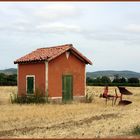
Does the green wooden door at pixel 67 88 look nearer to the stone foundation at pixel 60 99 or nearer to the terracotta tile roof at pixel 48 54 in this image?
the stone foundation at pixel 60 99

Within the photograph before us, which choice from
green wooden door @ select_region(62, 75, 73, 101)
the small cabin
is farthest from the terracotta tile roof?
green wooden door @ select_region(62, 75, 73, 101)

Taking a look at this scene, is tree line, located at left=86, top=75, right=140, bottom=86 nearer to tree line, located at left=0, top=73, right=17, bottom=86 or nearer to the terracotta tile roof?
tree line, located at left=0, top=73, right=17, bottom=86

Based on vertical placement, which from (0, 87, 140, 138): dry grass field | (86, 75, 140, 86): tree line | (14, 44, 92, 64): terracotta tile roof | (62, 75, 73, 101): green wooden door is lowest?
(0, 87, 140, 138): dry grass field

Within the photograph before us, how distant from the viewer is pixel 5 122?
1616cm

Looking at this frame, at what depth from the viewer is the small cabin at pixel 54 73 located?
1036 inches

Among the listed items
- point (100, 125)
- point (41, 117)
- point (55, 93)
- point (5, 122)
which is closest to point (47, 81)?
point (55, 93)

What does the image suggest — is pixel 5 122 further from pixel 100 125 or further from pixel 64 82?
pixel 64 82

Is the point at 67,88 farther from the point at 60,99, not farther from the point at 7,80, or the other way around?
the point at 7,80

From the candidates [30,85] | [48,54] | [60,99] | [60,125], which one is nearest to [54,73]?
[48,54]

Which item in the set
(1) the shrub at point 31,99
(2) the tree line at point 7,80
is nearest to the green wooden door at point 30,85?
(1) the shrub at point 31,99

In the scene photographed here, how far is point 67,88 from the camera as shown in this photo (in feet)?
89.8

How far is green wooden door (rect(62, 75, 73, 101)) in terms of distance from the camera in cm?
2708

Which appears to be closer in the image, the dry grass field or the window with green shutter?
the dry grass field

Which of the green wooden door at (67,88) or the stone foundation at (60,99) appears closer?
the stone foundation at (60,99)
